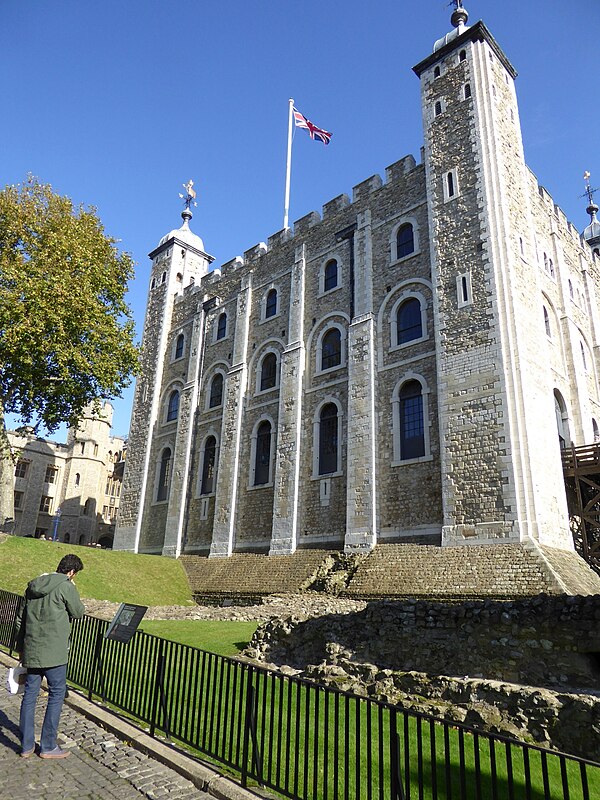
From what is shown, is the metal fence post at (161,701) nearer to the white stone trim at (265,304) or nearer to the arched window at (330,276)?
the arched window at (330,276)

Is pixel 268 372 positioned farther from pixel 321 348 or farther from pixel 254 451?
pixel 254 451

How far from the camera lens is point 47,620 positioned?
588cm

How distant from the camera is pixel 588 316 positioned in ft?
84.5

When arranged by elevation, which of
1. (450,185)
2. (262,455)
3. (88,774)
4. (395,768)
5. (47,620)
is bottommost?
(88,774)

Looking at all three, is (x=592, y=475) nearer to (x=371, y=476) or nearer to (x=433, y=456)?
(x=433, y=456)

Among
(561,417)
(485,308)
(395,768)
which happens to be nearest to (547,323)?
(561,417)

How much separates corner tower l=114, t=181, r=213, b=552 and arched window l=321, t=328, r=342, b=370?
11.5m

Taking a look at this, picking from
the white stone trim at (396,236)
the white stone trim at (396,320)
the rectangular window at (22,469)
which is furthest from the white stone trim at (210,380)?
the rectangular window at (22,469)

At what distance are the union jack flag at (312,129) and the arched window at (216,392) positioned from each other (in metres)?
13.3

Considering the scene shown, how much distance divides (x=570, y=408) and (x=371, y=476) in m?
8.71

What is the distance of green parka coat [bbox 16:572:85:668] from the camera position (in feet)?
19.0

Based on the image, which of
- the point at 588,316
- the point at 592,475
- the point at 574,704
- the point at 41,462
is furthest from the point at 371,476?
the point at 41,462

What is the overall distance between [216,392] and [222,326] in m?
3.92

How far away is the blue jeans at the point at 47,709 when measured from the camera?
5.65 metres
